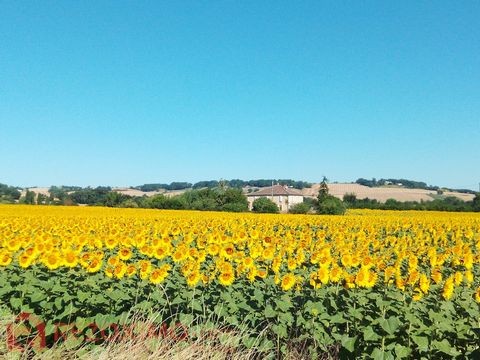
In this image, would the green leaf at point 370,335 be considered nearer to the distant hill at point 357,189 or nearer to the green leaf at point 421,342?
the green leaf at point 421,342

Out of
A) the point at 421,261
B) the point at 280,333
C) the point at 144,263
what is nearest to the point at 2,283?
the point at 144,263

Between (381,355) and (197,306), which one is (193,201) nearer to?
(197,306)

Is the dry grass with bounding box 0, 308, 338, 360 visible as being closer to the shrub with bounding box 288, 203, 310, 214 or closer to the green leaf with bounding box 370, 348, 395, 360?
the green leaf with bounding box 370, 348, 395, 360

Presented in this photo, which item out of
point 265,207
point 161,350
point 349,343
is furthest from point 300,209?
point 161,350

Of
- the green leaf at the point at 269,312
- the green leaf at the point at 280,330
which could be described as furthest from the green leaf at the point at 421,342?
the green leaf at the point at 269,312

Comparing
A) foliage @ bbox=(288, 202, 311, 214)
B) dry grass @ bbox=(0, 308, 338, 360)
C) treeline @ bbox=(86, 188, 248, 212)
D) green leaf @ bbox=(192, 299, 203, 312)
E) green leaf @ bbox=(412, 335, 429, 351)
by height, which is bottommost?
dry grass @ bbox=(0, 308, 338, 360)

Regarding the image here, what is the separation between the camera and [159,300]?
5395 millimetres

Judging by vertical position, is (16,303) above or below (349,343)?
above

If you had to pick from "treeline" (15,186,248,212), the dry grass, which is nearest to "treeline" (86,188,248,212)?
"treeline" (15,186,248,212)

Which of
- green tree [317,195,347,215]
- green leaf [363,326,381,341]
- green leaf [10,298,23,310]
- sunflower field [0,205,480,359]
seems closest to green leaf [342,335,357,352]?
sunflower field [0,205,480,359]

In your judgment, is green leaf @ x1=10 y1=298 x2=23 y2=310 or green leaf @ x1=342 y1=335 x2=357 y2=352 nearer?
green leaf @ x1=342 y1=335 x2=357 y2=352

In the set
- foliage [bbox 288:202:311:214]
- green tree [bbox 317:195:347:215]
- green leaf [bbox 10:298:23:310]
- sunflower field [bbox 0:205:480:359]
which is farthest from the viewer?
foliage [bbox 288:202:311:214]

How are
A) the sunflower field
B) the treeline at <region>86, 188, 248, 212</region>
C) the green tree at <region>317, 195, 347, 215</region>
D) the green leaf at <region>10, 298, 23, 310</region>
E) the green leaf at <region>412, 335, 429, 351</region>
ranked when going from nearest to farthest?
the green leaf at <region>412, 335, 429, 351</region>
the sunflower field
the green leaf at <region>10, 298, 23, 310</region>
the green tree at <region>317, 195, 347, 215</region>
the treeline at <region>86, 188, 248, 212</region>

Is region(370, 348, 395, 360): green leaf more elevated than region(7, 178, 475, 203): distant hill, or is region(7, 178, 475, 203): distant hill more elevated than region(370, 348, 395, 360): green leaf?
region(7, 178, 475, 203): distant hill
